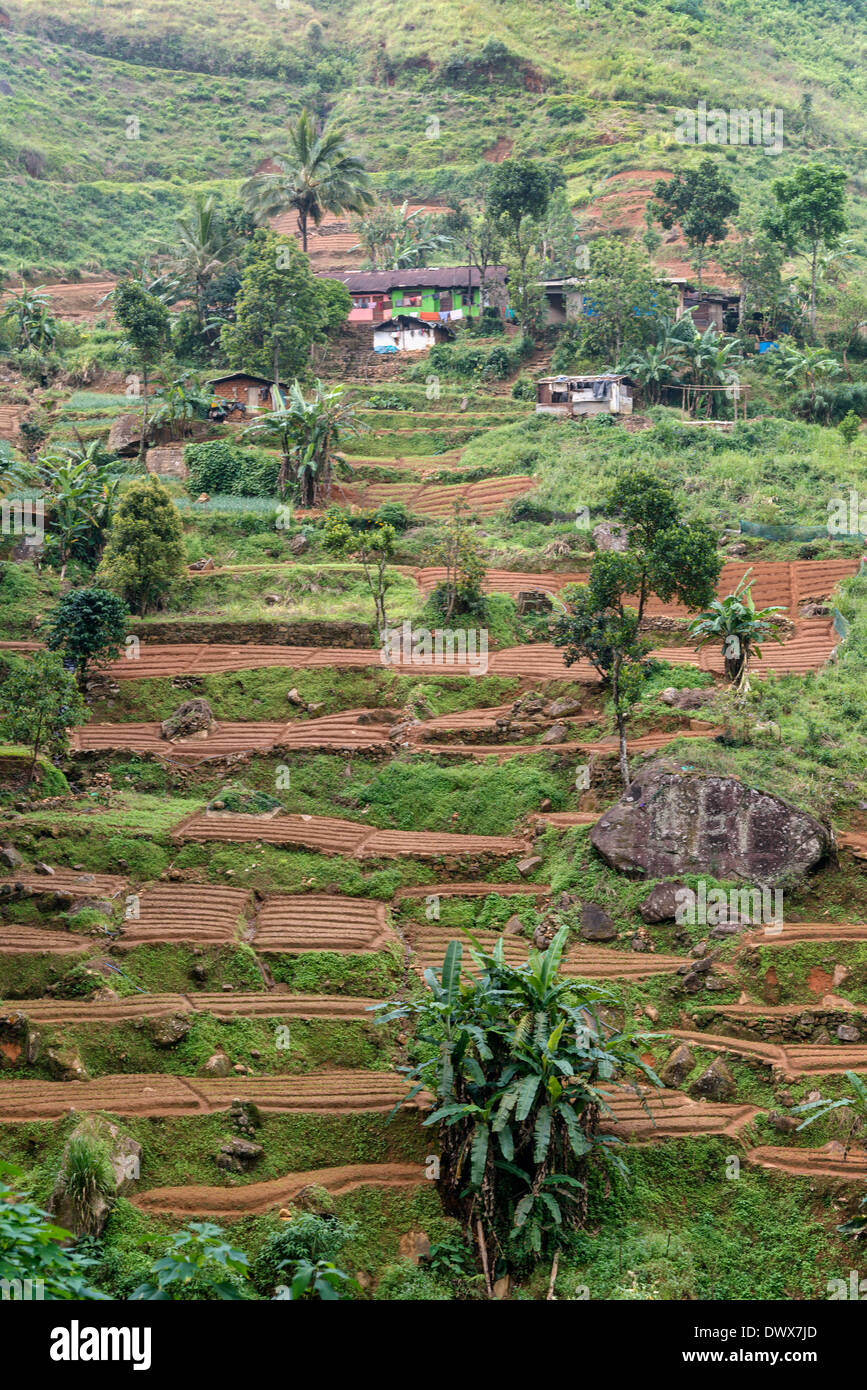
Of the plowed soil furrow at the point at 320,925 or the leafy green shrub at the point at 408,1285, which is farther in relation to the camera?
the plowed soil furrow at the point at 320,925

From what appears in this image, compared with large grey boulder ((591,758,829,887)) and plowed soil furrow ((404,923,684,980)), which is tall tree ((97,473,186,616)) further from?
large grey boulder ((591,758,829,887))

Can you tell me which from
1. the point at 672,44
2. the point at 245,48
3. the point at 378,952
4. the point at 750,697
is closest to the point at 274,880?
the point at 378,952

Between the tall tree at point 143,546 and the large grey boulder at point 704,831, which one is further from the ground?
the tall tree at point 143,546

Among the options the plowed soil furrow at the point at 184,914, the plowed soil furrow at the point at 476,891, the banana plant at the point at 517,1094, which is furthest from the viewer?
the plowed soil furrow at the point at 476,891

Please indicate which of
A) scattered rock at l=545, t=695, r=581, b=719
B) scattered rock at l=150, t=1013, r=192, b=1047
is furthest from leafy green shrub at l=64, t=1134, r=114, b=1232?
scattered rock at l=545, t=695, r=581, b=719

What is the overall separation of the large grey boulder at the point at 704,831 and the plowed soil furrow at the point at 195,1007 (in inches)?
261

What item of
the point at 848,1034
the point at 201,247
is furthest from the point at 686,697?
the point at 201,247

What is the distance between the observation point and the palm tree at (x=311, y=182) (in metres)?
61.1

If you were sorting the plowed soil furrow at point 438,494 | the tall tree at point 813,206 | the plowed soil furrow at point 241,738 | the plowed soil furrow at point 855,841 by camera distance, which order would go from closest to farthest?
the plowed soil furrow at point 855,841
the plowed soil furrow at point 241,738
the plowed soil furrow at point 438,494
the tall tree at point 813,206

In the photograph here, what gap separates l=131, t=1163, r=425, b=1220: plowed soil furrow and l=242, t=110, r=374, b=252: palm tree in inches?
1934

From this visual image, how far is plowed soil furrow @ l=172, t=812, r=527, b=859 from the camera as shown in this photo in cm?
3016

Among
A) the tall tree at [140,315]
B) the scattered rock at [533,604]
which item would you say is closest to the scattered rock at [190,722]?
the scattered rock at [533,604]

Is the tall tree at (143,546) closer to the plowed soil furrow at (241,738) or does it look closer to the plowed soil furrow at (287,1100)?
the plowed soil furrow at (241,738)

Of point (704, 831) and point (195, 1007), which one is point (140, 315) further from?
point (195, 1007)
